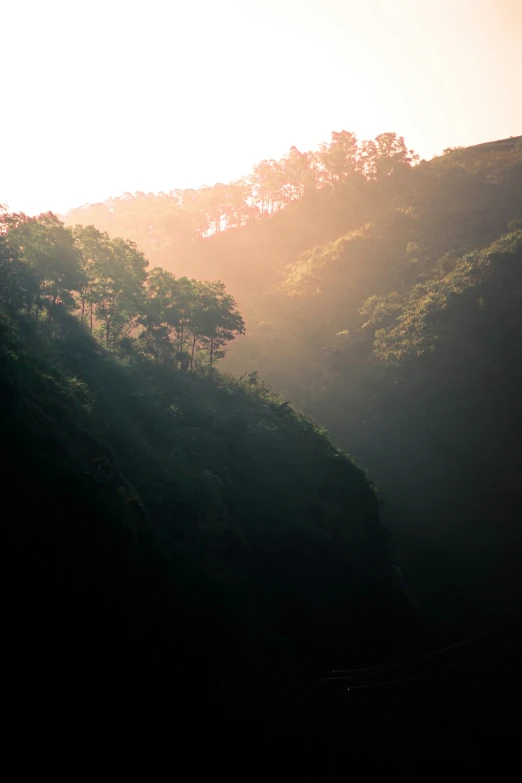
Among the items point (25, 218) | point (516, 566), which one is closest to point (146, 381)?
point (25, 218)

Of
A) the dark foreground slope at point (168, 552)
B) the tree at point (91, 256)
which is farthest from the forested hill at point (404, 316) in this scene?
the tree at point (91, 256)

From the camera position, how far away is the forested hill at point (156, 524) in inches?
874

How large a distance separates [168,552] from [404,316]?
6985 cm

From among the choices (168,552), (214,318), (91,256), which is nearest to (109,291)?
(91,256)

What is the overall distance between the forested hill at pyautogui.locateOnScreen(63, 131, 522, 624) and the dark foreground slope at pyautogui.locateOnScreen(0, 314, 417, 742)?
18.7 metres

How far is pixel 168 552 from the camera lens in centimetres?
3431

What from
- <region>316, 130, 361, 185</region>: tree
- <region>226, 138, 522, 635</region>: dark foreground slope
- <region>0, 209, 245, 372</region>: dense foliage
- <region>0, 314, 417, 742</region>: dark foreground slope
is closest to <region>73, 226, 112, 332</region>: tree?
<region>0, 209, 245, 372</region>: dense foliage

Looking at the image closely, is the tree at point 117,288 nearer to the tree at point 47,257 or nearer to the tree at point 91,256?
→ the tree at point 91,256

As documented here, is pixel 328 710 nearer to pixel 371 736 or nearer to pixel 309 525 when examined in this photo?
pixel 371 736

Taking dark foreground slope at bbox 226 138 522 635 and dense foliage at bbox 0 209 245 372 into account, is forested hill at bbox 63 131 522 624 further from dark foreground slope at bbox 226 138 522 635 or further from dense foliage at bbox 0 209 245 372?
dense foliage at bbox 0 209 245 372

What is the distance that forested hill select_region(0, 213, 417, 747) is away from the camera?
22.2 metres

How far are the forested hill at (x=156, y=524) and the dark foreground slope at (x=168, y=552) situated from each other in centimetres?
12

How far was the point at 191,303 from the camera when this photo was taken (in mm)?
62312

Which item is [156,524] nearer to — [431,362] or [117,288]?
[117,288]
